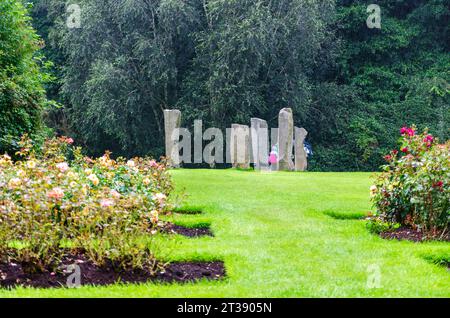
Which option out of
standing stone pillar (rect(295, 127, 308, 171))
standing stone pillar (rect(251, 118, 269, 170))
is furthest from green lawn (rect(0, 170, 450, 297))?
standing stone pillar (rect(295, 127, 308, 171))

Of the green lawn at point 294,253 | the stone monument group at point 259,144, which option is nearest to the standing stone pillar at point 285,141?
the stone monument group at point 259,144

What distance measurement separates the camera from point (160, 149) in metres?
30.0

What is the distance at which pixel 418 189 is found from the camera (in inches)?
335

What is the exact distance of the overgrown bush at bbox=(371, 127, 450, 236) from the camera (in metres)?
8.54

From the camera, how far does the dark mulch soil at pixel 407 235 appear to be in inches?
332

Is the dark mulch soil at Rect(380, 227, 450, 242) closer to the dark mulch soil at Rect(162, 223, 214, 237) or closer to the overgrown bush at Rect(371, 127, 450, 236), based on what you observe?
the overgrown bush at Rect(371, 127, 450, 236)

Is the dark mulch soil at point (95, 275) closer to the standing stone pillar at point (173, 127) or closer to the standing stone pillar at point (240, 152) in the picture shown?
the standing stone pillar at point (240, 152)

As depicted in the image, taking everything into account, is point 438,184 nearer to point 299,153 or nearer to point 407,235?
point 407,235

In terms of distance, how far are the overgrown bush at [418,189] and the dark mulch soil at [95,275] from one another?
125 inches

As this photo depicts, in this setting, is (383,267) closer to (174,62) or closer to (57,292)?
(57,292)

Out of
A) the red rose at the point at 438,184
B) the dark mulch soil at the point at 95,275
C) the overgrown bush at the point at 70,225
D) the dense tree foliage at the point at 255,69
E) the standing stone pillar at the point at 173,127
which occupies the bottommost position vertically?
the dark mulch soil at the point at 95,275

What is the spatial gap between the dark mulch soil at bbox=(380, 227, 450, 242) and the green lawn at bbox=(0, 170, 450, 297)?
0.22 meters

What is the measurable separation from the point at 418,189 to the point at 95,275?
4.25 metres
